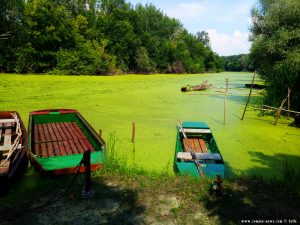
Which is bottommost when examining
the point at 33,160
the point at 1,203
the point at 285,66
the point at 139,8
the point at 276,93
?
the point at 1,203

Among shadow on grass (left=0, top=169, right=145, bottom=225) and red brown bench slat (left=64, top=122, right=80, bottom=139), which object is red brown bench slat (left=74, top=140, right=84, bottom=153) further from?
shadow on grass (left=0, top=169, right=145, bottom=225)

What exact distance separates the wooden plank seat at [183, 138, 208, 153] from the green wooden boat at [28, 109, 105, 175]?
241 cm

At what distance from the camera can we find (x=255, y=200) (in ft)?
17.1

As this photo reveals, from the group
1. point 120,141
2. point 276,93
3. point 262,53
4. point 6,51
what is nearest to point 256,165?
point 120,141

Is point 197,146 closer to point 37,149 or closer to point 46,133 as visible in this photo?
point 37,149

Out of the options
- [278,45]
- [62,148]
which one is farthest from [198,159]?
[278,45]

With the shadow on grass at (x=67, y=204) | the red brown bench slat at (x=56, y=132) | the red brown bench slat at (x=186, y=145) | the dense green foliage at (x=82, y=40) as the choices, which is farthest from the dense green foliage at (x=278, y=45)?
the dense green foliage at (x=82, y=40)

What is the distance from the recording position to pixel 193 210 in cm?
495

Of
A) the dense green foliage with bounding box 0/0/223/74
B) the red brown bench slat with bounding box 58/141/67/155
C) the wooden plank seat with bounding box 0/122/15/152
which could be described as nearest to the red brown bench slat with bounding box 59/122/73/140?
the red brown bench slat with bounding box 58/141/67/155

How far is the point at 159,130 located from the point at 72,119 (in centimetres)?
306

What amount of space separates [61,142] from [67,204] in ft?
9.42

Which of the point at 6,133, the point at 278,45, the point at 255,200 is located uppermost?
the point at 278,45

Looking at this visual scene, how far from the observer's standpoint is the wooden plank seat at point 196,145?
25.6ft

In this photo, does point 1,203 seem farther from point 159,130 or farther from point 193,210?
point 159,130
